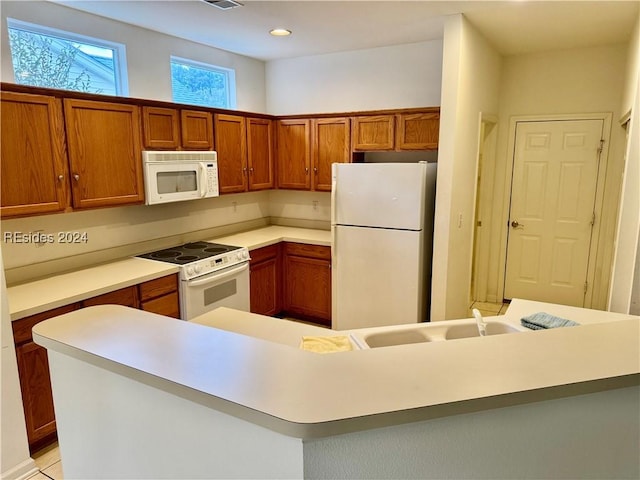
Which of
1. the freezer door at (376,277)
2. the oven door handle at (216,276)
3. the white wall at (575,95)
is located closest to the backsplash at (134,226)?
the oven door handle at (216,276)

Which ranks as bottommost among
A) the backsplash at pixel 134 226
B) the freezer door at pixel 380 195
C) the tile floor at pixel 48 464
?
the tile floor at pixel 48 464

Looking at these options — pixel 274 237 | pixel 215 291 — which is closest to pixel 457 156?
pixel 274 237

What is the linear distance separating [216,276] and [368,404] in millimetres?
2781

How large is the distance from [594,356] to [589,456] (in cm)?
22

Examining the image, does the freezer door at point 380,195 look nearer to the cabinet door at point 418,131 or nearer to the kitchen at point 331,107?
the kitchen at point 331,107

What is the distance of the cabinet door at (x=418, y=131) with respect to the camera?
12.2ft

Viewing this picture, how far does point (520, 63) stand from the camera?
14.1ft

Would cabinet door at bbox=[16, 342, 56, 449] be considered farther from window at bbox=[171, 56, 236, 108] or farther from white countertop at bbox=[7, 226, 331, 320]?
window at bbox=[171, 56, 236, 108]

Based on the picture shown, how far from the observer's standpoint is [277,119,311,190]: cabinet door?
14.3 feet

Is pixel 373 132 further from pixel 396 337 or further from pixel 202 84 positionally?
pixel 396 337

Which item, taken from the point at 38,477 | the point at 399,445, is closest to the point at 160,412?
the point at 399,445

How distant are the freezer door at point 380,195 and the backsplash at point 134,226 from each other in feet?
3.28

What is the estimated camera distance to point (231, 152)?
3.98 m

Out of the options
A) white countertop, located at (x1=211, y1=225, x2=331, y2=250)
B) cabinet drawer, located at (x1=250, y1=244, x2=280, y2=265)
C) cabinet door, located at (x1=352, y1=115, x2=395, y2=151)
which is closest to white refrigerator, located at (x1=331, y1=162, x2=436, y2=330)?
white countertop, located at (x1=211, y1=225, x2=331, y2=250)
